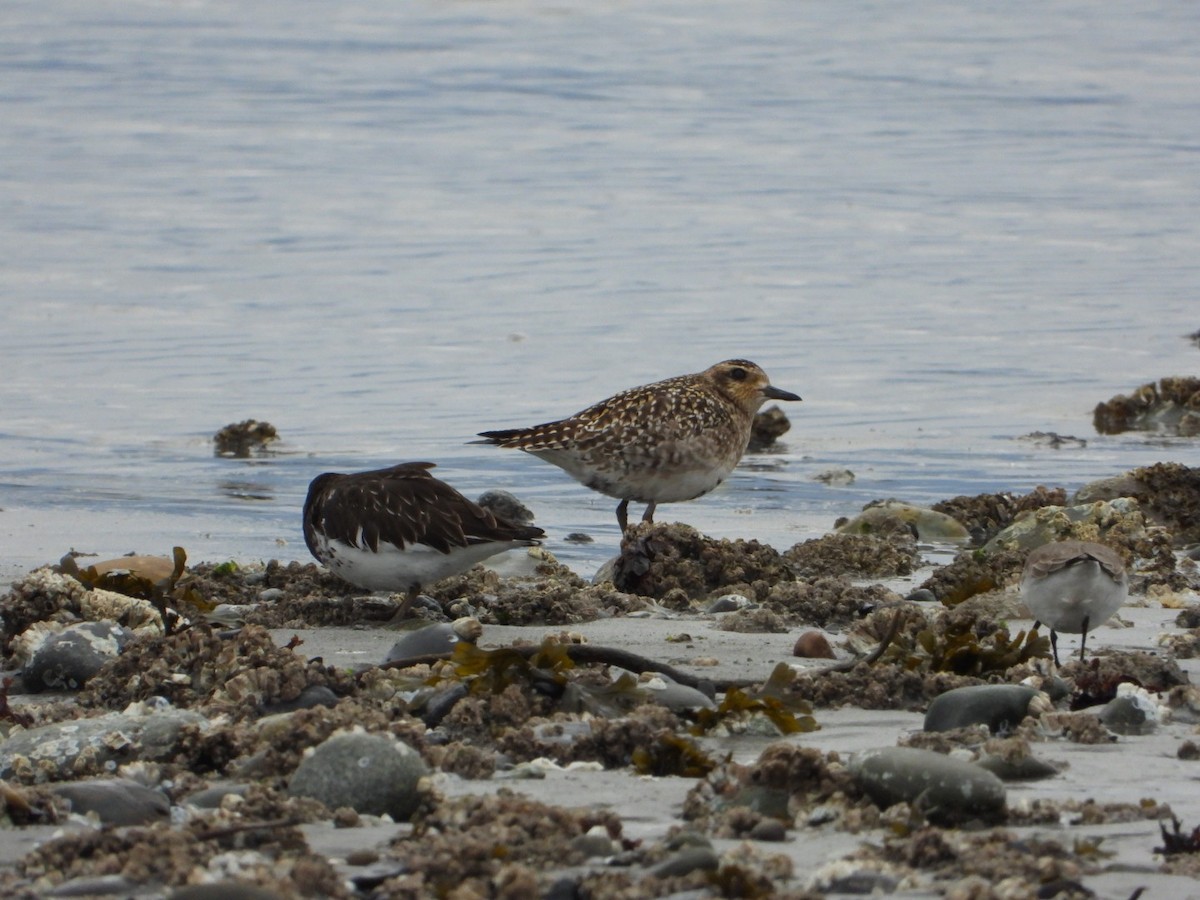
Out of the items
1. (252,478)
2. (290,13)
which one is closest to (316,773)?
(252,478)

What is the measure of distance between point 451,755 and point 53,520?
20.5ft

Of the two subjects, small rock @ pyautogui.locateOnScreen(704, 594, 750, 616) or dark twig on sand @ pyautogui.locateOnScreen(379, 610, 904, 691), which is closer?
dark twig on sand @ pyautogui.locateOnScreen(379, 610, 904, 691)

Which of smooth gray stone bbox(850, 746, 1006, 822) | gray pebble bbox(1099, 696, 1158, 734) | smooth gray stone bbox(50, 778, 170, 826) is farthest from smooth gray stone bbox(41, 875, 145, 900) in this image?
gray pebble bbox(1099, 696, 1158, 734)

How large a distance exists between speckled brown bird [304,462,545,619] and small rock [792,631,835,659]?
4.34 feet

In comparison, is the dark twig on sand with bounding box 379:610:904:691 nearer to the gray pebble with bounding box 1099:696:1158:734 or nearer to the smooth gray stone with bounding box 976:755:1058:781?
the gray pebble with bounding box 1099:696:1158:734

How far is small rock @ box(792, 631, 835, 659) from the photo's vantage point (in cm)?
677

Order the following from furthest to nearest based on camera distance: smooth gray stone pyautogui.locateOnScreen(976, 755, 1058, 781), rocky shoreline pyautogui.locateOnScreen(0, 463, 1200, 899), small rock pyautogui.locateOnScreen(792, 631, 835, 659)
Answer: small rock pyautogui.locateOnScreen(792, 631, 835, 659) → smooth gray stone pyautogui.locateOnScreen(976, 755, 1058, 781) → rocky shoreline pyautogui.locateOnScreen(0, 463, 1200, 899)

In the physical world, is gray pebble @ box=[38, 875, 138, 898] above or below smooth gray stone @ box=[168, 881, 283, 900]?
→ below

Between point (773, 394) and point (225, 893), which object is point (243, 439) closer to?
point (773, 394)

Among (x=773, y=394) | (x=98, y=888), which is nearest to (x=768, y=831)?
(x=98, y=888)

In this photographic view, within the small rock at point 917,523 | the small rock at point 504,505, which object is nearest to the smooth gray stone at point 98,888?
the small rock at point 504,505

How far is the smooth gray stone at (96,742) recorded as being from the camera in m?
5.16

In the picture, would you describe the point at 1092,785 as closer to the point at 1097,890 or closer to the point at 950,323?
the point at 1097,890

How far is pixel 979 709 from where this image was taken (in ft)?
17.8
